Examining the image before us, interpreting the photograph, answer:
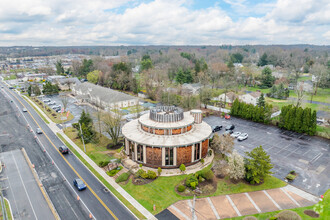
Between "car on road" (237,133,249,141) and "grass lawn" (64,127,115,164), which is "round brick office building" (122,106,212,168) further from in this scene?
"car on road" (237,133,249,141)

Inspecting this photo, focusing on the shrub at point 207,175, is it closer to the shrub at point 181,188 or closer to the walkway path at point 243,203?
the walkway path at point 243,203

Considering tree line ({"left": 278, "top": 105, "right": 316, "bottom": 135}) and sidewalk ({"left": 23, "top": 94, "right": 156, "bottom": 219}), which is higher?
tree line ({"left": 278, "top": 105, "right": 316, "bottom": 135})

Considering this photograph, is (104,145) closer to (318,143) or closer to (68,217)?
(68,217)

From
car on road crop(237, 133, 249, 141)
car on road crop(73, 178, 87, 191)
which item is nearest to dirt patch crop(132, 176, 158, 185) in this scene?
car on road crop(73, 178, 87, 191)

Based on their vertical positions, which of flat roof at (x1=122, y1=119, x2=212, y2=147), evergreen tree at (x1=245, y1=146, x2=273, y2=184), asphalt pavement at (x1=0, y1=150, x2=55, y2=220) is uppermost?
flat roof at (x1=122, y1=119, x2=212, y2=147)

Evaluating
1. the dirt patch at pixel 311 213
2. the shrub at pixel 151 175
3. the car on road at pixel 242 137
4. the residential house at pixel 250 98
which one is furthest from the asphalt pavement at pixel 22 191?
the residential house at pixel 250 98

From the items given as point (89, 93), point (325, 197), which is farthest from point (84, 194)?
point (89, 93)
